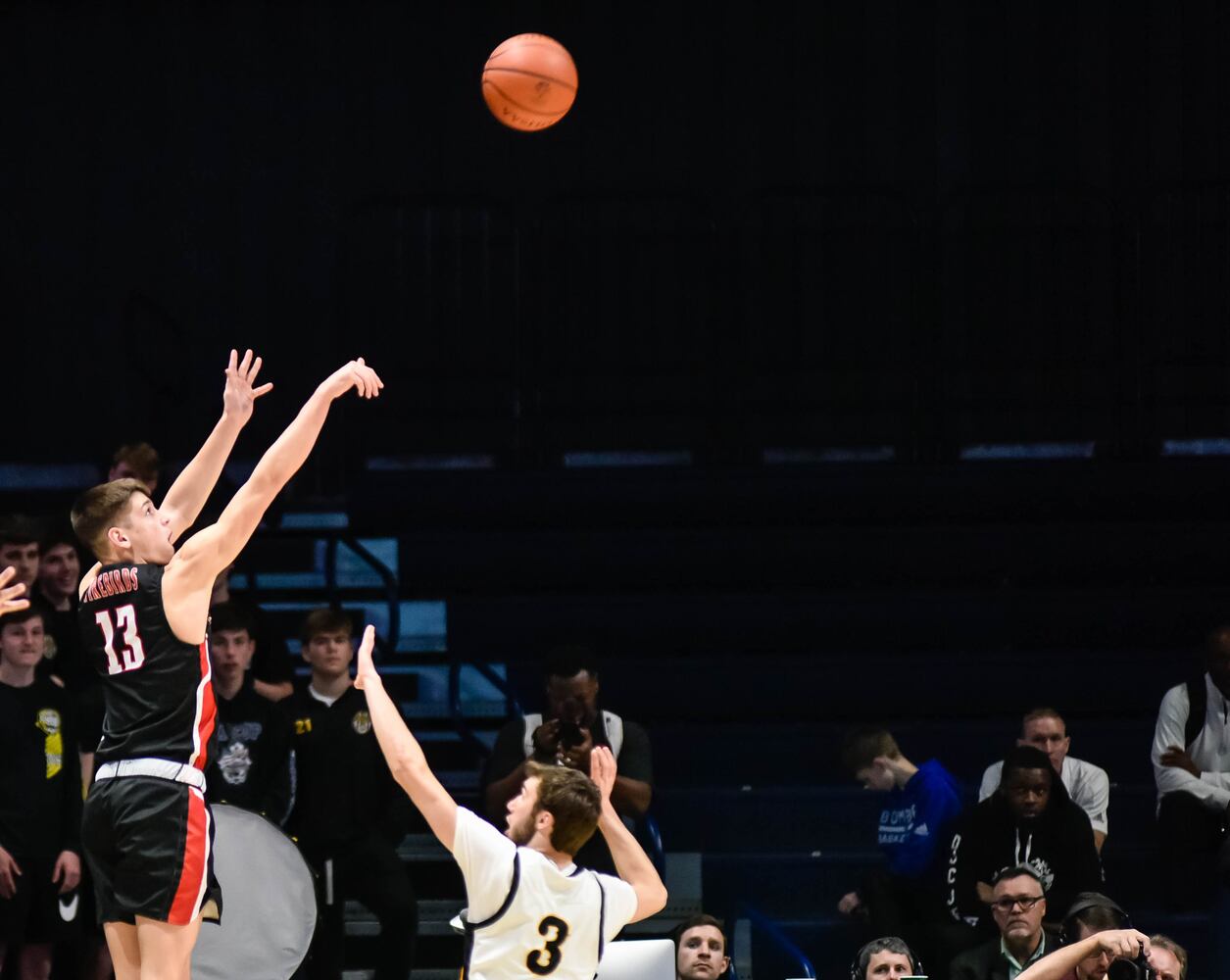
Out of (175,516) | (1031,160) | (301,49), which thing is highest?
(301,49)

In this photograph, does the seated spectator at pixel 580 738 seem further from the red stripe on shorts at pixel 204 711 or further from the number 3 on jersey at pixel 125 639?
the number 3 on jersey at pixel 125 639

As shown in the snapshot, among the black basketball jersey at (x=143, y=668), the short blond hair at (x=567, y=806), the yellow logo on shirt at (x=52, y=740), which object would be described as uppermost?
the black basketball jersey at (x=143, y=668)

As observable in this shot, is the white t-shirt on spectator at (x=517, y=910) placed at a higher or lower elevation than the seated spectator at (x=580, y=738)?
higher

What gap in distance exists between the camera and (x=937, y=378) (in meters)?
14.1

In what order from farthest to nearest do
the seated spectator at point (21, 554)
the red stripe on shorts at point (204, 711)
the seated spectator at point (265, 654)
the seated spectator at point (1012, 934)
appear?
the seated spectator at point (265, 654)
the seated spectator at point (21, 554)
the seated spectator at point (1012, 934)
the red stripe on shorts at point (204, 711)

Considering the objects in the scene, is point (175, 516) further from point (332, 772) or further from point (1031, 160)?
point (1031, 160)

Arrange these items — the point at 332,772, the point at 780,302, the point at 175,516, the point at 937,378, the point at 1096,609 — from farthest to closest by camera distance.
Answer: the point at 780,302 → the point at 937,378 → the point at 1096,609 → the point at 332,772 → the point at 175,516

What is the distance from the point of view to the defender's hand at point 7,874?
367 inches

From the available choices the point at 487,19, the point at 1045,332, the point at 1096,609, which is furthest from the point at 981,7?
the point at 1096,609

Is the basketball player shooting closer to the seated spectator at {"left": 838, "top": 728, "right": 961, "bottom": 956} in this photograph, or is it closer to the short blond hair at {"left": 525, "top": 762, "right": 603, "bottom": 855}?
the short blond hair at {"left": 525, "top": 762, "right": 603, "bottom": 855}

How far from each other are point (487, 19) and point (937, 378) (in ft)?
14.7

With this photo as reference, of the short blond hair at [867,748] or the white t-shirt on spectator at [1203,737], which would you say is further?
the short blond hair at [867,748]

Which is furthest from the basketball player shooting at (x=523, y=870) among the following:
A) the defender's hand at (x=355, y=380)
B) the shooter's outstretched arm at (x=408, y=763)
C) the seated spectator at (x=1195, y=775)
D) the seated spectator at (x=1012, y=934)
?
the seated spectator at (x=1195, y=775)

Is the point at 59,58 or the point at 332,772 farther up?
the point at 59,58
